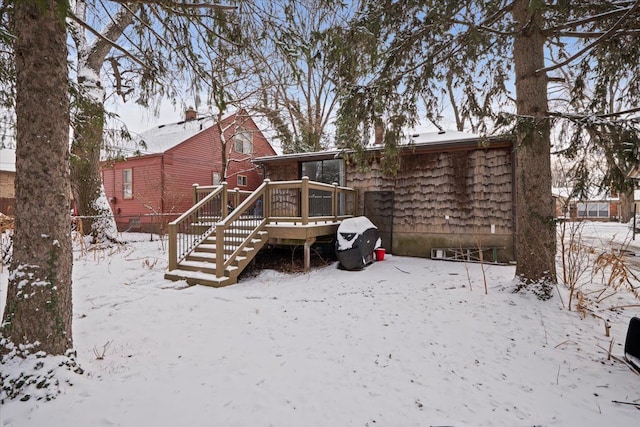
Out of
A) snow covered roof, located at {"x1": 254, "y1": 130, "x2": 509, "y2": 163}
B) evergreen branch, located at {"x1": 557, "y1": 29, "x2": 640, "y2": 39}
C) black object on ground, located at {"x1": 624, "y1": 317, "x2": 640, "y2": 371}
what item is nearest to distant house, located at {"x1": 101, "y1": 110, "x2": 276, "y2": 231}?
snow covered roof, located at {"x1": 254, "y1": 130, "x2": 509, "y2": 163}

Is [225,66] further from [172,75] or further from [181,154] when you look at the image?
[181,154]

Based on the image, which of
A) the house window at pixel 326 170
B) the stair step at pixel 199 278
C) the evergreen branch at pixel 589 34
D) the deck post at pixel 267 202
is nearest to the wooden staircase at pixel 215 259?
the stair step at pixel 199 278

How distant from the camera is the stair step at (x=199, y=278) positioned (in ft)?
18.2

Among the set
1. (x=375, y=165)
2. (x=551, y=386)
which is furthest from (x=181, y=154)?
(x=551, y=386)

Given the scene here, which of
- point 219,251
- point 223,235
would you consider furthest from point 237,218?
point 219,251

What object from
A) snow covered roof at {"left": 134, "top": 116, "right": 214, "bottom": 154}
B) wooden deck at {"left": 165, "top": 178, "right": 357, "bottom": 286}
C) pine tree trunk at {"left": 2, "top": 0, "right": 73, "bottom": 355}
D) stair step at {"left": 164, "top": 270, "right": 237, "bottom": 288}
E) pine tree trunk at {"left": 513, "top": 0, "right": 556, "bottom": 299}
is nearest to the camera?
pine tree trunk at {"left": 2, "top": 0, "right": 73, "bottom": 355}

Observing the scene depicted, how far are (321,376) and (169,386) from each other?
3.95 ft

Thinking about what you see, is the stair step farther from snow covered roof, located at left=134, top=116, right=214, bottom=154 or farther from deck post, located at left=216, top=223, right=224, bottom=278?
snow covered roof, located at left=134, top=116, right=214, bottom=154

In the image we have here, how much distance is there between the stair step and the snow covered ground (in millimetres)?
256

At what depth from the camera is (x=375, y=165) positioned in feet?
29.0

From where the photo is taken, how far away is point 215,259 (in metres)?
6.09

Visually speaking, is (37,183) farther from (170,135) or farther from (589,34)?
(170,135)

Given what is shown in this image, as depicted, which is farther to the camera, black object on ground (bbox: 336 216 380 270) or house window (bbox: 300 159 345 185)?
house window (bbox: 300 159 345 185)

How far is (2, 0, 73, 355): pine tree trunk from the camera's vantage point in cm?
224
